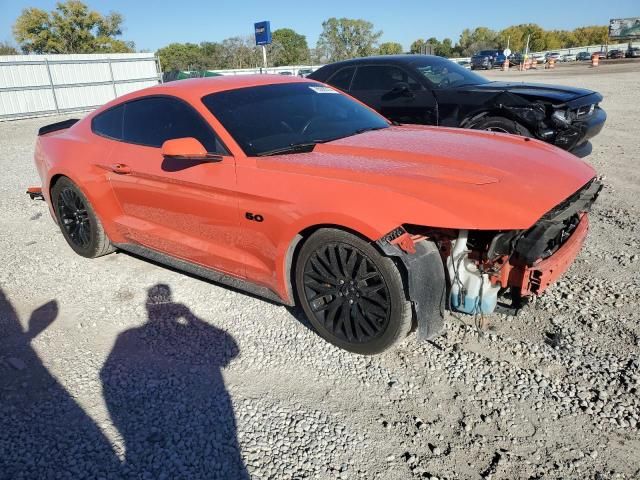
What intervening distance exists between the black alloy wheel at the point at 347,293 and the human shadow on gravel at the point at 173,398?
2.18ft

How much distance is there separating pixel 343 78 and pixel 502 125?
2.72 meters

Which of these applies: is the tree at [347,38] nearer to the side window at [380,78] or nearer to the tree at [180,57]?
the tree at [180,57]

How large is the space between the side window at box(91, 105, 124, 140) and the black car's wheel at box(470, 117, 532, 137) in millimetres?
4311

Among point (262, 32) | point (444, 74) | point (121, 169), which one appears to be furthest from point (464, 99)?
point (262, 32)

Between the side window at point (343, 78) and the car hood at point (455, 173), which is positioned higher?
the side window at point (343, 78)

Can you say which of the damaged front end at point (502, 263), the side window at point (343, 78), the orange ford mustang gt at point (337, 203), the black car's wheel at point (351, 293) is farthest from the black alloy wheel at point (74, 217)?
the side window at point (343, 78)

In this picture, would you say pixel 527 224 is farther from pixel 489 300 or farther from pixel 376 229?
pixel 376 229

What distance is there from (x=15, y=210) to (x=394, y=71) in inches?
223

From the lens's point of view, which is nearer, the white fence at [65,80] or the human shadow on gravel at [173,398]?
the human shadow on gravel at [173,398]

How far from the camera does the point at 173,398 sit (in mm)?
2756

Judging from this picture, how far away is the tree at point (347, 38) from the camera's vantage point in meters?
99.6

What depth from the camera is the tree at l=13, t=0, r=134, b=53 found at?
49844mm

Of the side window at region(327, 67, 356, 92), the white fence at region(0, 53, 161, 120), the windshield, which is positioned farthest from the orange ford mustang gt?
the white fence at region(0, 53, 161, 120)

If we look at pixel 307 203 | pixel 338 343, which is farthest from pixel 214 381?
pixel 307 203
